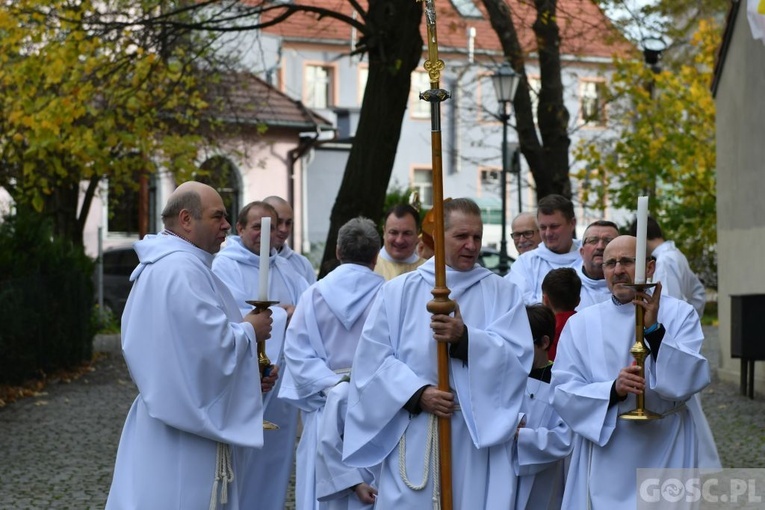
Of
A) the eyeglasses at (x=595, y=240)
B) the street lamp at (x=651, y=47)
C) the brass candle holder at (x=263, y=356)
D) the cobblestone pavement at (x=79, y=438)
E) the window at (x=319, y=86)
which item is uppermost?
the window at (x=319, y=86)

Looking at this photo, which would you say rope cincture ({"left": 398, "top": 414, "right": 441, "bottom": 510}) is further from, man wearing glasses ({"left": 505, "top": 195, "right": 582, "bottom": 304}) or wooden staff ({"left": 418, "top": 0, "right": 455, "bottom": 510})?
man wearing glasses ({"left": 505, "top": 195, "right": 582, "bottom": 304})

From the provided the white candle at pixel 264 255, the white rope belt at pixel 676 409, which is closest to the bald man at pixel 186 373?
the white candle at pixel 264 255

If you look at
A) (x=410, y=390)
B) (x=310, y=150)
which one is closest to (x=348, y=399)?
(x=410, y=390)

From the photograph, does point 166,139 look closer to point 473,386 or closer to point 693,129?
point 693,129

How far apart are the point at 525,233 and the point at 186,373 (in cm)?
468

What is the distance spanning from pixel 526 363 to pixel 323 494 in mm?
1484

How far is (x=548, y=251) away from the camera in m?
9.38

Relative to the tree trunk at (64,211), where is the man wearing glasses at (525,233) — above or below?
above

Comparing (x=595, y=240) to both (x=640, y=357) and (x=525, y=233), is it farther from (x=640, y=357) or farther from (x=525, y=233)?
(x=640, y=357)

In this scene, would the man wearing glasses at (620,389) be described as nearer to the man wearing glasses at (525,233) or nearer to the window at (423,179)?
the man wearing glasses at (525,233)

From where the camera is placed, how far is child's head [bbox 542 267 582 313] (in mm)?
7398

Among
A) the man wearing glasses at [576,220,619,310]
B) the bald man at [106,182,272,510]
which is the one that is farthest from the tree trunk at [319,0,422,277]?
the bald man at [106,182,272,510]

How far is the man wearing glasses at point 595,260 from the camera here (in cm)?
821

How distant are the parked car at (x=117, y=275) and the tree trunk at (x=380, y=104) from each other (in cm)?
1580
